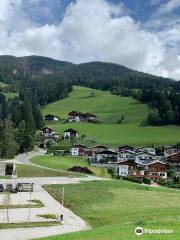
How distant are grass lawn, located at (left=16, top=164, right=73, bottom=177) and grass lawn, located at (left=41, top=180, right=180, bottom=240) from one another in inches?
511

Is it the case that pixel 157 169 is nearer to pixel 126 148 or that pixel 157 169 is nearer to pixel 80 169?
pixel 80 169

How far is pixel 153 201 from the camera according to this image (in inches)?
2069

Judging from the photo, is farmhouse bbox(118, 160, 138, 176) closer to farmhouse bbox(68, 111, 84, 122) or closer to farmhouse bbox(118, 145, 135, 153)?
farmhouse bbox(118, 145, 135, 153)

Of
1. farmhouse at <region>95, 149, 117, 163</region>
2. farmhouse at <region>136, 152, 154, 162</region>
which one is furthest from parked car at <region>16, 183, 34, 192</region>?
farmhouse at <region>136, 152, 154, 162</region>

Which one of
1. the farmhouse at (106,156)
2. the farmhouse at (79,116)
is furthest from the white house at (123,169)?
the farmhouse at (79,116)

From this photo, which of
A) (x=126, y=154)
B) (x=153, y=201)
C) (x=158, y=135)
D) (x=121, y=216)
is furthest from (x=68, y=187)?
(x=158, y=135)

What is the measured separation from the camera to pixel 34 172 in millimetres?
78750

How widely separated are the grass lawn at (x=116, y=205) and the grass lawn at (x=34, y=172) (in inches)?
511

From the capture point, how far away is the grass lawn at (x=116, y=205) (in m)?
31.9

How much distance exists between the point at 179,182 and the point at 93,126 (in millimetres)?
77981

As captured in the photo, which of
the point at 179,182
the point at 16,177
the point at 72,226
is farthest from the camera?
the point at 179,182

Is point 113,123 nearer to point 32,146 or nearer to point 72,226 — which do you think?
point 32,146

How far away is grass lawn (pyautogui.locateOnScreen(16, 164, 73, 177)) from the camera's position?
77312 mm

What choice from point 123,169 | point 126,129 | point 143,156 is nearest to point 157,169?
point 123,169
